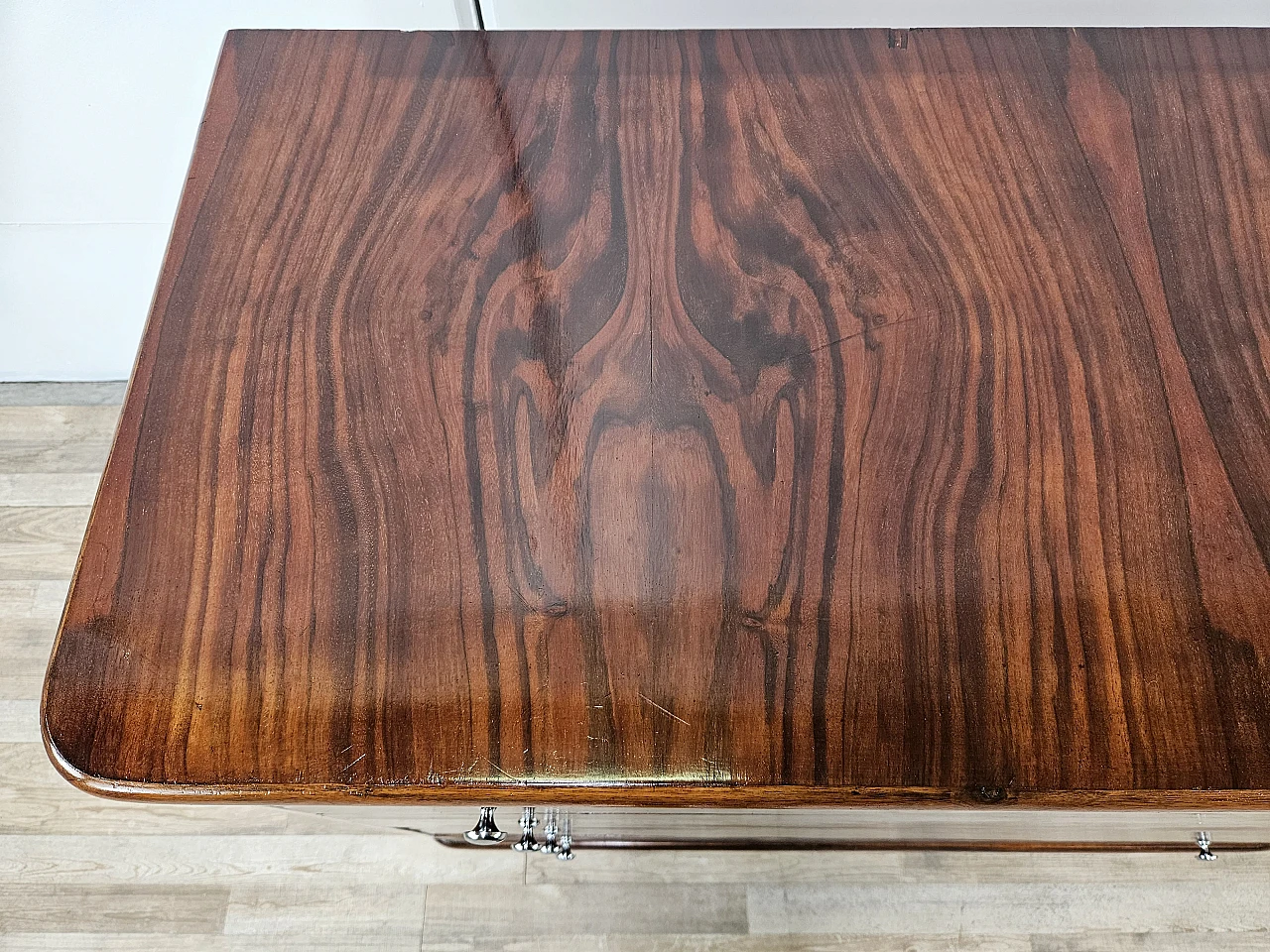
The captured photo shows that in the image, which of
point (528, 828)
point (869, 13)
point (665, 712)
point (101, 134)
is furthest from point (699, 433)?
point (101, 134)

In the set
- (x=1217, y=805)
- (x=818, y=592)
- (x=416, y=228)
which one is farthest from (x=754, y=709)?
(x=416, y=228)

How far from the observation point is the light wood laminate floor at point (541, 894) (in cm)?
92

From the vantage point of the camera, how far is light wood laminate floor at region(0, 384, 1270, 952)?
0.92 meters

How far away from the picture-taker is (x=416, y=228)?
528mm

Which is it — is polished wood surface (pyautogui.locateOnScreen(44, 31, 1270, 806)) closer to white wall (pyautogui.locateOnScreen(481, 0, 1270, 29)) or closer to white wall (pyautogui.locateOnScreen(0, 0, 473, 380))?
white wall (pyautogui.locateOnScreen(481, 0, 1270, 29))

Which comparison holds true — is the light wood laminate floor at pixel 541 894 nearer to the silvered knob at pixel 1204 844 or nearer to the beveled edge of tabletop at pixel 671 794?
the silvered knob at pixel 1204 844

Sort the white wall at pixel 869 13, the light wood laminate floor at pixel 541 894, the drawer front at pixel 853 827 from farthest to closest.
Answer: the light wood laminate floor at pixel 541 894 → the white wall at pixel 869 13 → the drawer front at pixel 853 827

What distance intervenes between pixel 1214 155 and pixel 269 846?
100 cm

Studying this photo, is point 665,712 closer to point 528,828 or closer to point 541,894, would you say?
point 528,828

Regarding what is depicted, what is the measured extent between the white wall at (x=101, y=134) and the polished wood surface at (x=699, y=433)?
268 mm

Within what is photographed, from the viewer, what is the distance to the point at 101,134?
2.96ft

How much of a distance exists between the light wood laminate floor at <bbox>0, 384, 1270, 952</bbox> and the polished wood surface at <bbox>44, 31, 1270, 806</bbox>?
60 cm

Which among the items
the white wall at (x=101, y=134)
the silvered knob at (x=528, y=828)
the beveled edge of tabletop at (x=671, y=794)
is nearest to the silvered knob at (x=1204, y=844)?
the beveled edge of tabletop at (x=671, y=794)

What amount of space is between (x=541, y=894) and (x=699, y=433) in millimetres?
658
